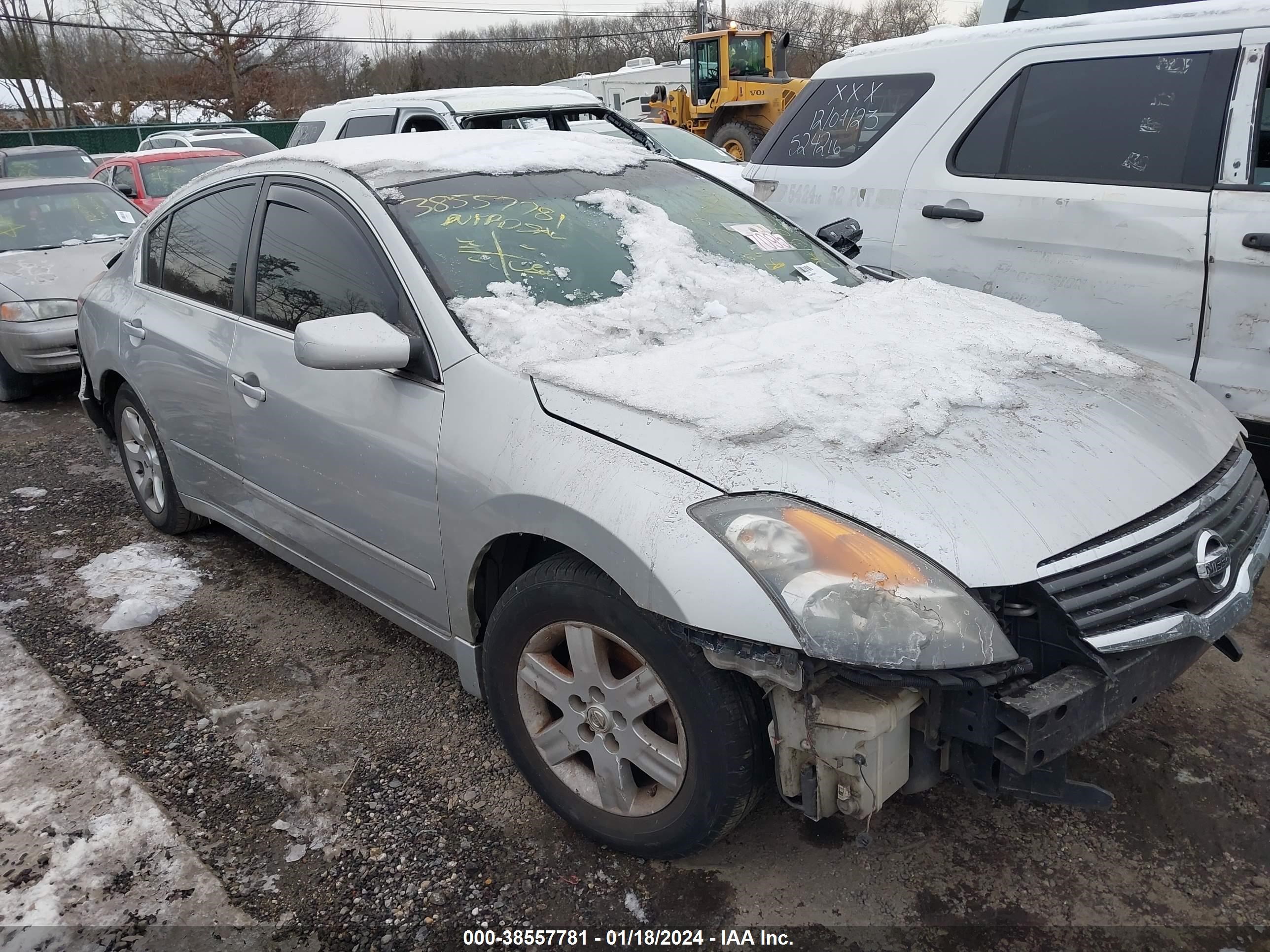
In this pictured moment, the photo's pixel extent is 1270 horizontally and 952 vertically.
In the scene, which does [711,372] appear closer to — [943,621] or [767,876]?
[943,621]

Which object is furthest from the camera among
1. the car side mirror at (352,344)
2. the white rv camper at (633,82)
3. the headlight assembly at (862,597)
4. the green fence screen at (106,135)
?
the white rv camper at (633,82)

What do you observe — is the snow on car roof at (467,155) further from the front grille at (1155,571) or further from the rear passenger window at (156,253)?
the front grille at (1155,571)

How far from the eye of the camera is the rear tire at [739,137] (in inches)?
662

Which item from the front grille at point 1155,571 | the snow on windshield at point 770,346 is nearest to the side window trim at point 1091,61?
the snow on windshield at point 770,346

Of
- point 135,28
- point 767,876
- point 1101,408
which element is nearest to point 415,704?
point 767,876

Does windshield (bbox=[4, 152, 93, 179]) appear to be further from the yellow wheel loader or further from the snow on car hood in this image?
the snow on car hood

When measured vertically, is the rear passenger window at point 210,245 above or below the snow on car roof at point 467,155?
below

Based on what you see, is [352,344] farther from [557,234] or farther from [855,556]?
[855,556]

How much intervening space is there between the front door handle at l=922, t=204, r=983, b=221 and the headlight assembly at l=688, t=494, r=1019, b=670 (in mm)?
2816

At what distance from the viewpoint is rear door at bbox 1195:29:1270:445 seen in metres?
3.46

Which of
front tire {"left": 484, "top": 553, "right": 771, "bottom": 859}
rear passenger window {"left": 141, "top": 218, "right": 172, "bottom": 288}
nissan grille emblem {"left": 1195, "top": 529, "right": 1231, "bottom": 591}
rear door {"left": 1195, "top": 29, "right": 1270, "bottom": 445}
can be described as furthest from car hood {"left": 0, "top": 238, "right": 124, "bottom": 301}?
nissan grille emblem {"left": 1195, "top": 529, "right": 1231, "bottom": 591}

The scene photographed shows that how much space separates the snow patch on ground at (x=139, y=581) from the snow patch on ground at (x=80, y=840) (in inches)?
24.8

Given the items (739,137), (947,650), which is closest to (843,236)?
(947,650)

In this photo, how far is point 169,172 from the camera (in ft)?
37.4
